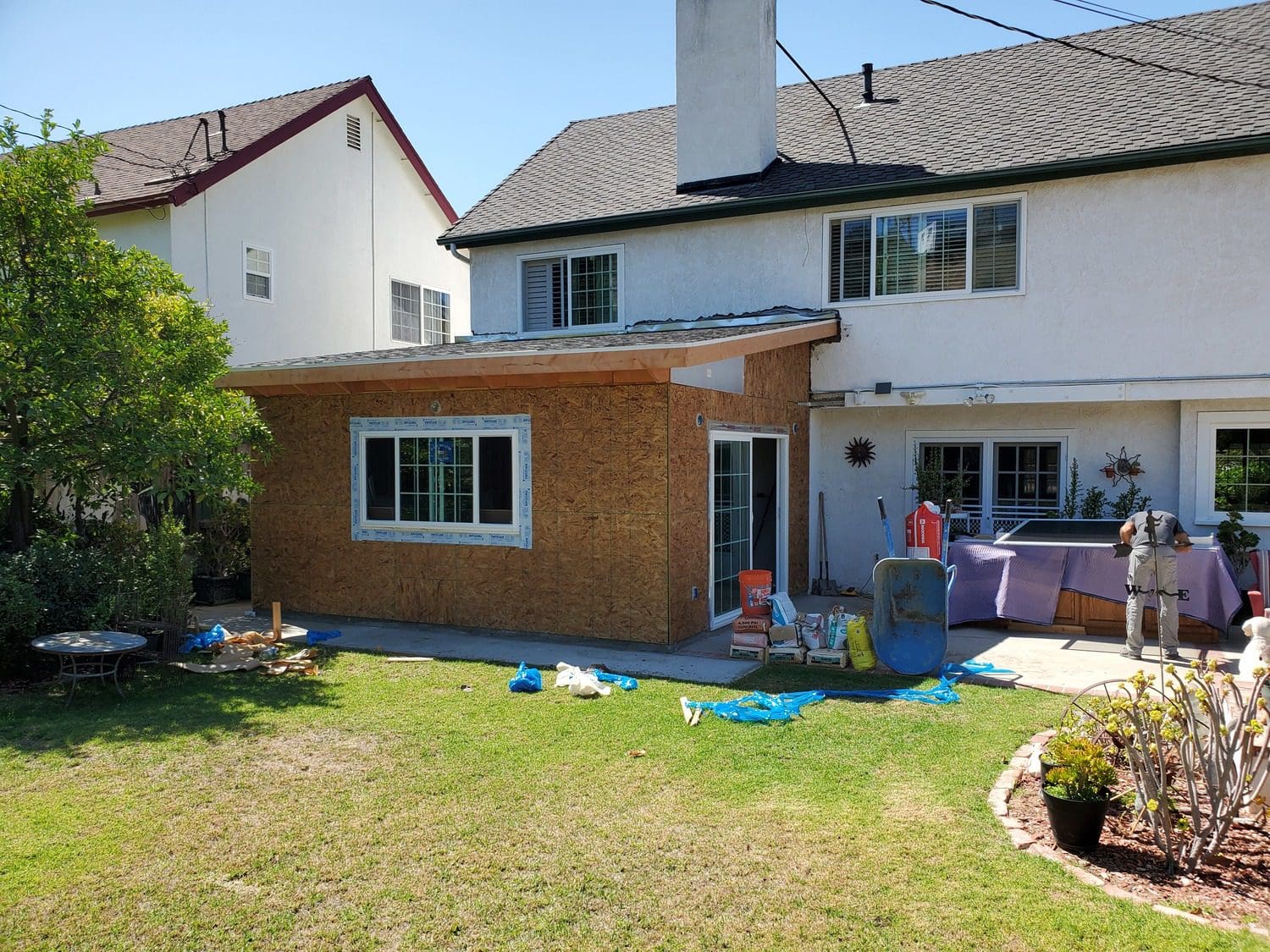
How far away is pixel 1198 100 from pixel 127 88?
16.2m

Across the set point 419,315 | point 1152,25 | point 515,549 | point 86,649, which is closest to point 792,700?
point 515,549

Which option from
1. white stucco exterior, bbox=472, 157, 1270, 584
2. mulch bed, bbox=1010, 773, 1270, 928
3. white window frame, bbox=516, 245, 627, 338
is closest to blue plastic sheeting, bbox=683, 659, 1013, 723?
mulch bed, bbox=1010, 773, 1270, 928

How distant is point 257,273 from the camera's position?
53.4 feet

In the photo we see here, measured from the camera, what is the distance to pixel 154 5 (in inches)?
492

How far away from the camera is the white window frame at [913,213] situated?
37.6 feet

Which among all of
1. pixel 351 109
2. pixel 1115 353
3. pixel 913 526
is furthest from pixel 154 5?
pixel 1115 353

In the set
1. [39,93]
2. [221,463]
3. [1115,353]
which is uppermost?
[39,93]

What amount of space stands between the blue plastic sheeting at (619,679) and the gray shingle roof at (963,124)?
7.37m

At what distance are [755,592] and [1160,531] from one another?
12.8 feet

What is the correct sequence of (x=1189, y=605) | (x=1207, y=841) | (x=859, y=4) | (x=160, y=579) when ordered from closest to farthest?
(x=1207, y=841)
(x=160, y=579)
(x=1189, y=605)
(x=859, y=4)

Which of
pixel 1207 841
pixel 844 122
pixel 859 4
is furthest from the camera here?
pixel 844 122

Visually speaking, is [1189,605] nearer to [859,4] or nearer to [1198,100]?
[1198,100]

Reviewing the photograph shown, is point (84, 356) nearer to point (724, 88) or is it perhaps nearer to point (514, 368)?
point (514, 368)

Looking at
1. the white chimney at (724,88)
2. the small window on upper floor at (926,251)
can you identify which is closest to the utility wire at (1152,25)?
the small window on upper floor at (926,251)
